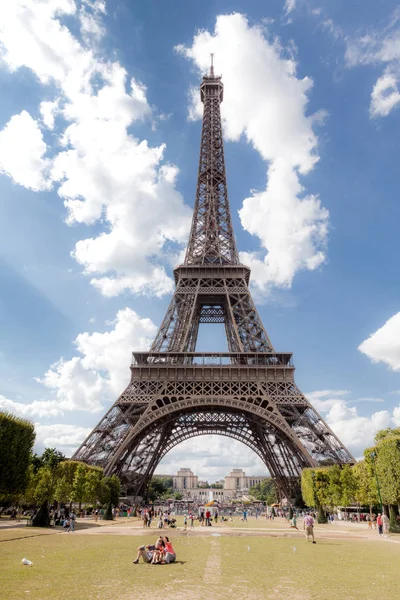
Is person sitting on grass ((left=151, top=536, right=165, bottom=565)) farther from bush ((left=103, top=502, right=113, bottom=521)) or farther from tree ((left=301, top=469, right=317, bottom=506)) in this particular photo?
tree ((left=301, top=469, right=317, bottom=506))

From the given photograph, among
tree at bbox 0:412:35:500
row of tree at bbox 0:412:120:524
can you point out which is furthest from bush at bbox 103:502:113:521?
tree at bbox 0:412:35:500

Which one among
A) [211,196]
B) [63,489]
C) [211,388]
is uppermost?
[211,196]

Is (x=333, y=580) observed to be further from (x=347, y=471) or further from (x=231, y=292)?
(x=231, y=292)

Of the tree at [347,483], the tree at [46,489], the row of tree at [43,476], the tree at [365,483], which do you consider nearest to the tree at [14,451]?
the row of tree at [43,476]

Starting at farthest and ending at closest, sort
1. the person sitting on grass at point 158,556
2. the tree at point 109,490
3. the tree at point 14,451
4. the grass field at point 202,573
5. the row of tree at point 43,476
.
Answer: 1. the tree at point 109,490
2. the row of tree at point 43,476
3. the tree at point 14,451
4. the person sitting on grass at point 158,556
5. the grass field at point 202,573

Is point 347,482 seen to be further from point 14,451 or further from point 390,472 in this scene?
point 14,451

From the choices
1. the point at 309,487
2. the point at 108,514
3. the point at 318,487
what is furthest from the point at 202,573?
the point at 108,514

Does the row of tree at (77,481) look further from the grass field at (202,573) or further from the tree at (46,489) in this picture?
the grass field at (202,573)

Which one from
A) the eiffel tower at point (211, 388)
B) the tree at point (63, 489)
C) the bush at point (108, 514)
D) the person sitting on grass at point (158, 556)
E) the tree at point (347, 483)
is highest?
the eiffel tower at point (211, 388)
